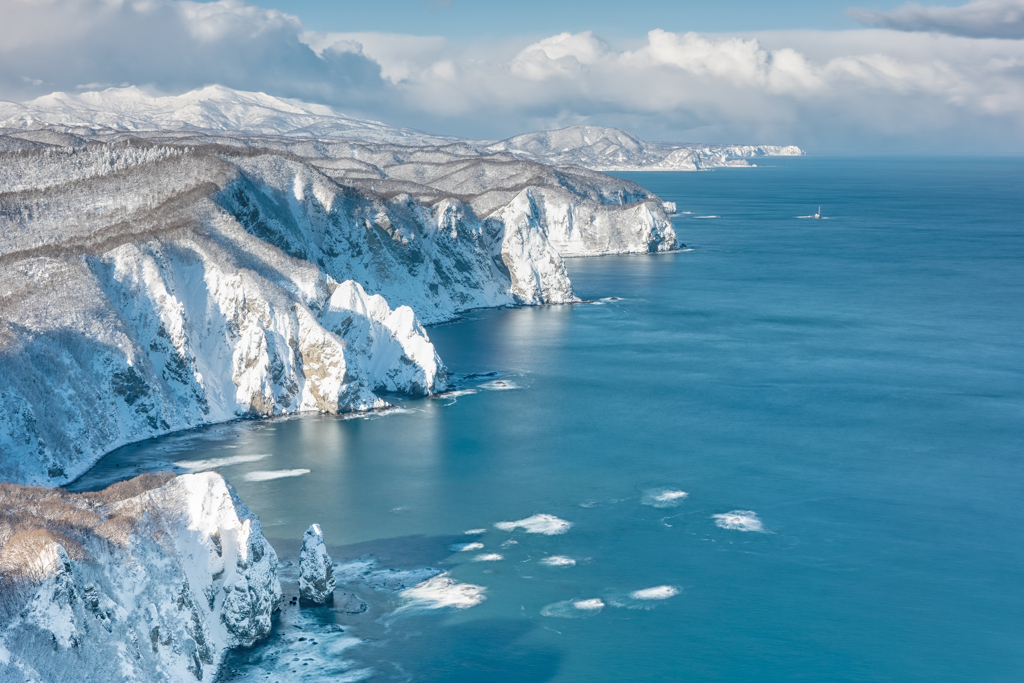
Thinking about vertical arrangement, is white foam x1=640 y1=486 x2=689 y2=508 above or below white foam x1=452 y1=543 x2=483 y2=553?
below

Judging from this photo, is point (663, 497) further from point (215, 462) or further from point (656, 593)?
point (215, 462)

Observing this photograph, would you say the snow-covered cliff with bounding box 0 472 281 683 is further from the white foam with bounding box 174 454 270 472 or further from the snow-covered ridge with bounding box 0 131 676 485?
the snow-covered ridge with bounding box 0 131 676 485

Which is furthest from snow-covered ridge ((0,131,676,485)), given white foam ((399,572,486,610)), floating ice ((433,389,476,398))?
white foam ((399,572,486,610))

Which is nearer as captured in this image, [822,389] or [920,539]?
[920,539]

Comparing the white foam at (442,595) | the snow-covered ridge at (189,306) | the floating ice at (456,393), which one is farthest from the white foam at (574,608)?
the floating ice at (456,393)

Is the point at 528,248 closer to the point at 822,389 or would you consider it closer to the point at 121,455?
the point at 822,389

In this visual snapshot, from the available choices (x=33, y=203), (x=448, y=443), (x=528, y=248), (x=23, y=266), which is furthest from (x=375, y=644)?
(x=528, y=248)

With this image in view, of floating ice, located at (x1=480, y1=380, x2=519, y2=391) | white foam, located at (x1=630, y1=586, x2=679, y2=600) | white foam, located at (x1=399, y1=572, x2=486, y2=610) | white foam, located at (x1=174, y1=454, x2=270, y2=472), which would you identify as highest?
floating ice, located at (x1=480, y1=380, x2=519, y2=391)
